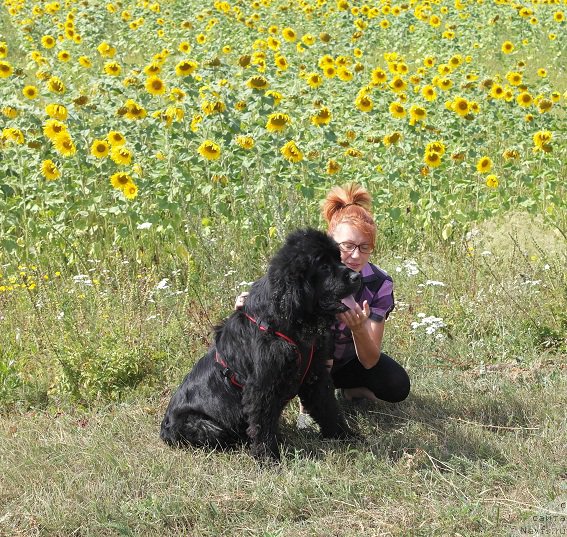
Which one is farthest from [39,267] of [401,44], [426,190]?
[401,44]

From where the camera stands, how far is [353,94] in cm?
850

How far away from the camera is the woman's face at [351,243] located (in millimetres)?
4109

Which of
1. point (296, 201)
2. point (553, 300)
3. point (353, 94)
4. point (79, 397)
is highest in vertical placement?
point (353, 94)

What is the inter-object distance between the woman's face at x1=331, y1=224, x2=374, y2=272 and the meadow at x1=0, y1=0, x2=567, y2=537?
848mm

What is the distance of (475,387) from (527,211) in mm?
2910

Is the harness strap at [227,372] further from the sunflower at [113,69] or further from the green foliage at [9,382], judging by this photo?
the sunflower at [113,69]

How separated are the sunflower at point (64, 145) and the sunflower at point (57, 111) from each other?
0.20m

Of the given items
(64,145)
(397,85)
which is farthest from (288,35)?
(64,145)

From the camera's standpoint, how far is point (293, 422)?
14.8ft

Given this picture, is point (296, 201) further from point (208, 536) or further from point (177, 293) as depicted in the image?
point (208, 536)

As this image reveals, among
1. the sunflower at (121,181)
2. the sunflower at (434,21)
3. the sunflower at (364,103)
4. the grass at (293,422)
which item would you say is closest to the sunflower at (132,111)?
the sunflower at (121,181)

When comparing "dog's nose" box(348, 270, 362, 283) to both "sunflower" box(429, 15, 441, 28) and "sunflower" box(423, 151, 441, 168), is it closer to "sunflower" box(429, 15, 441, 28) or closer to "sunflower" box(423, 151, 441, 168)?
"sunflower" box(423, 151, 441, 168)

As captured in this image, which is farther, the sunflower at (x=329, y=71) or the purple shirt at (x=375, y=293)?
the sunflower at (x=329, y=71)

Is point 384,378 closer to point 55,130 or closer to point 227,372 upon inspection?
point 227,372
